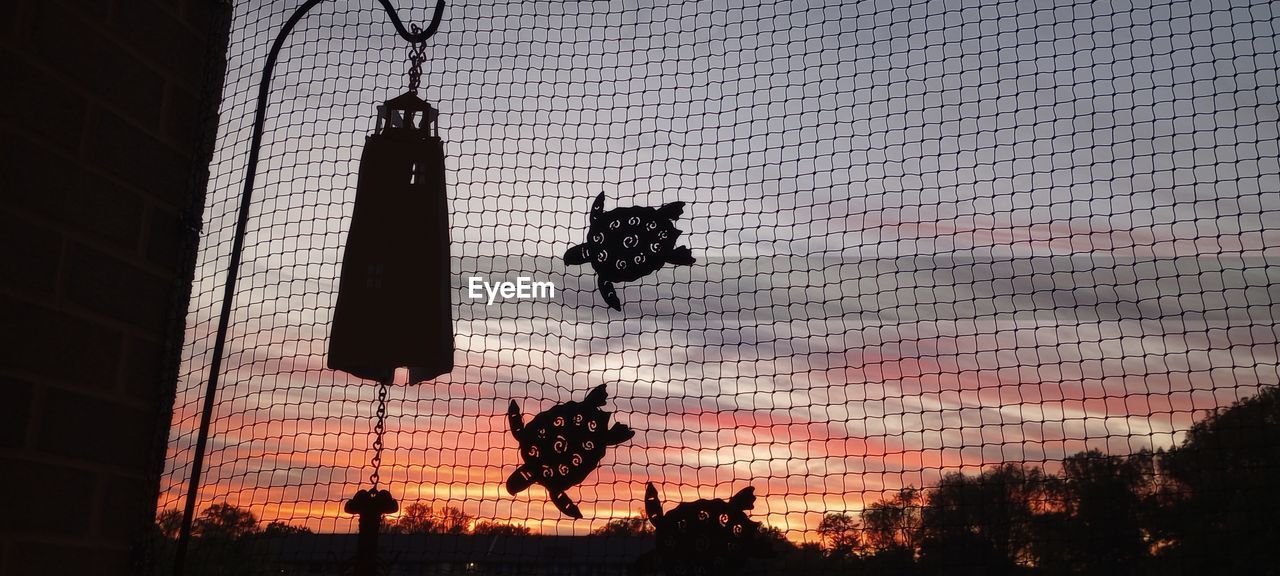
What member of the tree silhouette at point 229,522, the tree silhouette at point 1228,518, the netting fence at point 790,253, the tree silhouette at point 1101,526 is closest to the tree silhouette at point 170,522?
the tree silhouette at point 229,522

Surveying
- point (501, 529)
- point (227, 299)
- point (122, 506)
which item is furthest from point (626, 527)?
point (122, 506)

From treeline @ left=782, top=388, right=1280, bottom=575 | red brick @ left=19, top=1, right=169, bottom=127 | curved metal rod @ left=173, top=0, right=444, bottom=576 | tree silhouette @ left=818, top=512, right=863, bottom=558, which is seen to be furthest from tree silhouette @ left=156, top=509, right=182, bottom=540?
treeline @ left=782, top=388, right=1280, bottom=575

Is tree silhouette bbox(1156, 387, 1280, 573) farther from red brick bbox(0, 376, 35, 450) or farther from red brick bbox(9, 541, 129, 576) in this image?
red brick bbox(0, 376, 35, 450)

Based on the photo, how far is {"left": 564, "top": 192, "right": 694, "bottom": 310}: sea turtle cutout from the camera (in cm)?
321

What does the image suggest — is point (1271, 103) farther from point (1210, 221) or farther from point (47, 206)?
point (47, 206)

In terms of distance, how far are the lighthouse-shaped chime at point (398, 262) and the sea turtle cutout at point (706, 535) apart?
1.32 m

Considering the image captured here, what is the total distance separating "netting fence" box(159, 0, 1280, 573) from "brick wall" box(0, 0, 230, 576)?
213cm

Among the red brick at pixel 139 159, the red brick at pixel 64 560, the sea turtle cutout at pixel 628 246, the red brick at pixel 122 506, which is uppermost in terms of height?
the sea turtle cutout at pixel 628 246

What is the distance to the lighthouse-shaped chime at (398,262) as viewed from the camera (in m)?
1.89

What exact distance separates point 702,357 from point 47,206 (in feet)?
8.53

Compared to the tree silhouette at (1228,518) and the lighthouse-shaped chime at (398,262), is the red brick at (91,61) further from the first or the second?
the tree silhouette at (1228,518)

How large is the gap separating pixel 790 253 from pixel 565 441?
1.00 m

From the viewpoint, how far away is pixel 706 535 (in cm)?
307

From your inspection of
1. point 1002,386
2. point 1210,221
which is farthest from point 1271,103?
point 1002,386
